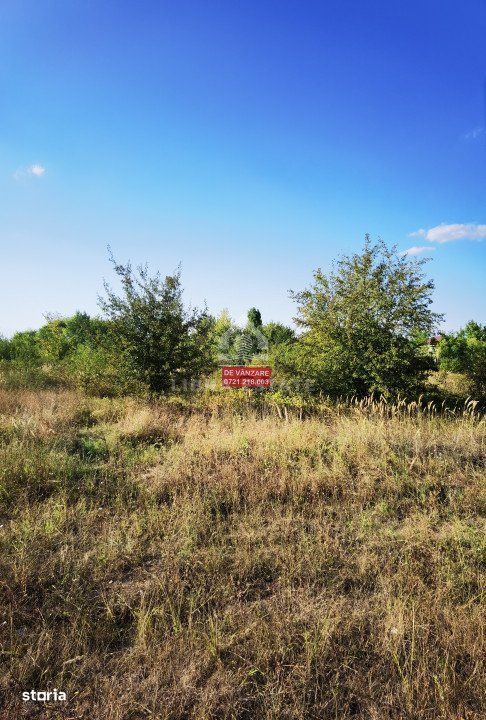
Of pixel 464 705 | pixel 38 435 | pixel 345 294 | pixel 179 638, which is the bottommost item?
pixel 464 705

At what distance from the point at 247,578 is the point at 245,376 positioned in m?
7.98

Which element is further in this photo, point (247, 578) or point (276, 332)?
point (276, 332)

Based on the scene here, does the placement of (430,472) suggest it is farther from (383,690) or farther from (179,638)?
(179,638)

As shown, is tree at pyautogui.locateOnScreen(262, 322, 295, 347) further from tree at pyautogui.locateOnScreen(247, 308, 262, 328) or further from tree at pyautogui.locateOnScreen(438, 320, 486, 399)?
tree at pyautogui.locateOnScreen(438, 320, 486, 399)

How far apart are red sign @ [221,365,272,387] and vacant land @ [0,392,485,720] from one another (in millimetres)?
4939

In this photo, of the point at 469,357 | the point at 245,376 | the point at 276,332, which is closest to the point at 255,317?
the point at 276,332

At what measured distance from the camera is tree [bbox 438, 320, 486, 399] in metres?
14.1

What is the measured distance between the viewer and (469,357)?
51.3 ft

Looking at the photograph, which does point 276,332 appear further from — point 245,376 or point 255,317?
point 245,376

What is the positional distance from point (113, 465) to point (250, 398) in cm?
598

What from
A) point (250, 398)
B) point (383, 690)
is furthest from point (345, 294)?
point (383, 690)

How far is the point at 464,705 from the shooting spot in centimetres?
220

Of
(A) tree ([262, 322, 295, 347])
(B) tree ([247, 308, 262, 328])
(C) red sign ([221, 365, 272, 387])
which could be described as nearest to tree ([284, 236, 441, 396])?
(C) red sign ([221, 365, 272, 387])

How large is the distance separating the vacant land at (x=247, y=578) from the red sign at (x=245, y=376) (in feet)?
16.2
